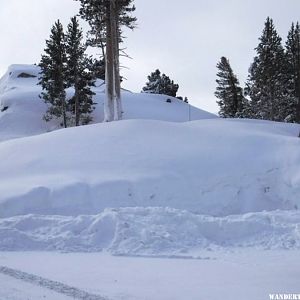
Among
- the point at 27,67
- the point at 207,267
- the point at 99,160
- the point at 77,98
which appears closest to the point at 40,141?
the point at 99,160

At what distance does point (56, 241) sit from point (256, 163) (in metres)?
6.17

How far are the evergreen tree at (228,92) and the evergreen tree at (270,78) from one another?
313 inches

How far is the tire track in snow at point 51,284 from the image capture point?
5.31m

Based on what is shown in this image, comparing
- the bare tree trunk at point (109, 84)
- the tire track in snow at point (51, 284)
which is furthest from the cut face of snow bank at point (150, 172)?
the bare tree trunk at point (109, 84)

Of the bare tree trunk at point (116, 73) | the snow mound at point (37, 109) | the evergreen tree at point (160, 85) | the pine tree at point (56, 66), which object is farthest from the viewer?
the evergreen tree at point (160, 85)

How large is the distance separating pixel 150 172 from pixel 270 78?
25813 millimetres

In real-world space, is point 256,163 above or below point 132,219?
above

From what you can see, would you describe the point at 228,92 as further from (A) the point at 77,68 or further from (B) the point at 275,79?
(A) the point at 77,68

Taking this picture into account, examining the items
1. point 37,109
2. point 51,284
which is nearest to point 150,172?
point 51,284

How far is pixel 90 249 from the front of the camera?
27.0 feet

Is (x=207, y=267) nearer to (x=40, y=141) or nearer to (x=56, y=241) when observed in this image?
(x=56, y=241)

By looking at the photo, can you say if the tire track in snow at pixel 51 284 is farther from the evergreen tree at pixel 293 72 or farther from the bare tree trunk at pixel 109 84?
the evergreen tree at pixel 293 72

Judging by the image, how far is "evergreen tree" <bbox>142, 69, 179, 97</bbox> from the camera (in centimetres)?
5600

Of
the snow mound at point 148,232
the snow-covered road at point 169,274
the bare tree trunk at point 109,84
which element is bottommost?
the snow-covered road at point 169,274
